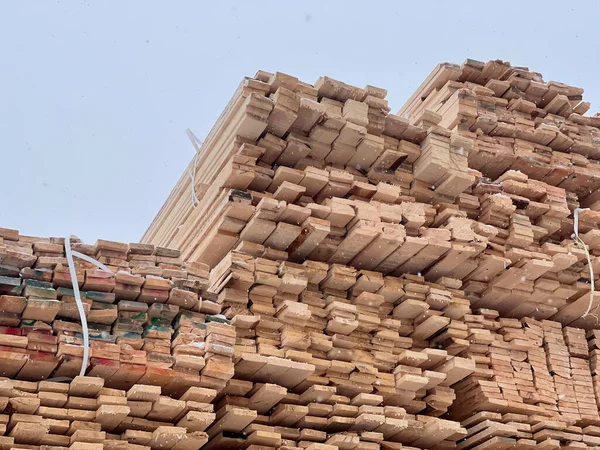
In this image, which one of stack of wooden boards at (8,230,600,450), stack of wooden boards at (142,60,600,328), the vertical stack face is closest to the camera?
stack of wooden boards at (8,230,600,450)

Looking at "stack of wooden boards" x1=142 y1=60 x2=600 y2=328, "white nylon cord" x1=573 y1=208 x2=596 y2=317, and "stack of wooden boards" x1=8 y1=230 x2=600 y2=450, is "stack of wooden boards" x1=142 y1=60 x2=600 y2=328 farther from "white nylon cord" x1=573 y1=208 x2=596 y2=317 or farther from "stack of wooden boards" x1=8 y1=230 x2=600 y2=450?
"stack of wooden boards" x1=8 y1=230 x2=600 y2=450

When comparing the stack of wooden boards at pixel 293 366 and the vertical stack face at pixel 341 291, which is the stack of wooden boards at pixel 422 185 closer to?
the vertical stack face at pixel 341 291

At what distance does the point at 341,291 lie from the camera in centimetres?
810

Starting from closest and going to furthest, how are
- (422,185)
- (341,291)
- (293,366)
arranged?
(293,366) < (341,291) < (422,185)

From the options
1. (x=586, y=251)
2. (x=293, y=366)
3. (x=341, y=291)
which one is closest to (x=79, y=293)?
(x=293, y=366)

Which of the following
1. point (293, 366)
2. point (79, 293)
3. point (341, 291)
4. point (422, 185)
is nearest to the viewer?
point (79, 293)

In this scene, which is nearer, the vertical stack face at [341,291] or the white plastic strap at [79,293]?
the white plastic strap at [79,293]

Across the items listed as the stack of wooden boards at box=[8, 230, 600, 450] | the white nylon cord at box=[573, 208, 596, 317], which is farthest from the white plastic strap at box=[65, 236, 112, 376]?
the white nylon cord at box=[573, 208, 596, 317]

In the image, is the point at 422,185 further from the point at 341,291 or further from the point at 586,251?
the point at 586,251

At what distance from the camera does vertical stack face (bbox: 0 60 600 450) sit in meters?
6.42

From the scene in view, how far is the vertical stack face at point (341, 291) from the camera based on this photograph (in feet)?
21.1

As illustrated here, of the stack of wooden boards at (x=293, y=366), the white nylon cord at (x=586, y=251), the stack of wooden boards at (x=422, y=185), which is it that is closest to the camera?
the stack of wooden boards at (x=293, y=366)

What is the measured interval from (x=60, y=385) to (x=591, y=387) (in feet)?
16.1

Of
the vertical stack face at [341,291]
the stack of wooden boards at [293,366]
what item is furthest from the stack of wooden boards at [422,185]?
the stack of wooden boards at [293,366]
